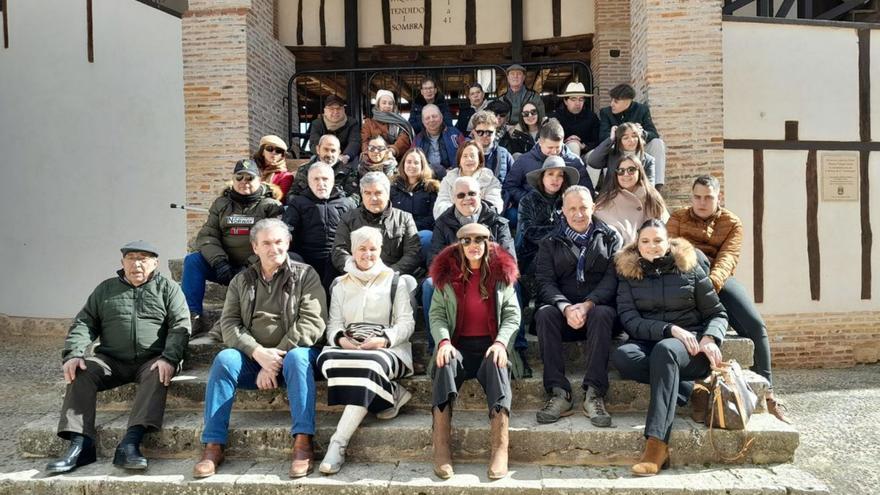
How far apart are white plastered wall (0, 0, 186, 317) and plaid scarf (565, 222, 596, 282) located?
17.4 ft

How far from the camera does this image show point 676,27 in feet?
20.5

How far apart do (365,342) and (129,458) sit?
1403mm

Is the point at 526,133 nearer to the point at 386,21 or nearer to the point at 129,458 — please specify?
the point at 129,458

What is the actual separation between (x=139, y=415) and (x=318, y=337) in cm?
108

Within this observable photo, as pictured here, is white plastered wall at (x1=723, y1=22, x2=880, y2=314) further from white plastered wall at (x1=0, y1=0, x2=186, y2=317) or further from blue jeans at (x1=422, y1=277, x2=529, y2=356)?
white plastered wall at (x1=0, y1=0, x2=186, y2=317)

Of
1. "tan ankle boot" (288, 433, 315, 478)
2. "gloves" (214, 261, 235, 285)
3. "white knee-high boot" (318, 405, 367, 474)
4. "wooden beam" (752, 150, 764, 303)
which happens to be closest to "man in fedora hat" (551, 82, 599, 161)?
"wooden beam" (752, 150, 764, 303)

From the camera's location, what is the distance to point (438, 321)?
11.8 ft

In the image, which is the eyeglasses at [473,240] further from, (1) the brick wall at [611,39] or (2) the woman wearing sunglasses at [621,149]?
(1) the brick wall at [611,39]

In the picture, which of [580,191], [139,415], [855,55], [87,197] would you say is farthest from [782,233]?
[87,197]

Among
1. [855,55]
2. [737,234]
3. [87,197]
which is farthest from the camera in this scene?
[87,197]

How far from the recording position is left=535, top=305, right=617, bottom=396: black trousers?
3.54m

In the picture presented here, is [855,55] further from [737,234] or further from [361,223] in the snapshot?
[361,223]

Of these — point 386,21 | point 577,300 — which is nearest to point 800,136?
point 577,300

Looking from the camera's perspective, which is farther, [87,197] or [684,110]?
[87,197]
